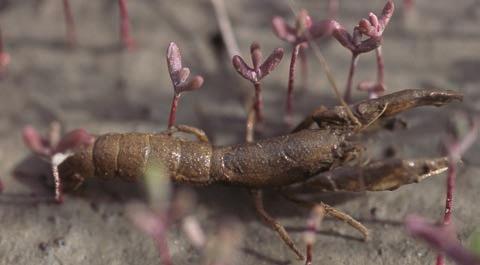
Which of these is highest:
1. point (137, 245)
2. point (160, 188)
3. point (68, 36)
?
point (68, 36)

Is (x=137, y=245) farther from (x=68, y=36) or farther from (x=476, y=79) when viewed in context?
(x=476, y=79)

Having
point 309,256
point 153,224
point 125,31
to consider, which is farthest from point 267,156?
point 125,31

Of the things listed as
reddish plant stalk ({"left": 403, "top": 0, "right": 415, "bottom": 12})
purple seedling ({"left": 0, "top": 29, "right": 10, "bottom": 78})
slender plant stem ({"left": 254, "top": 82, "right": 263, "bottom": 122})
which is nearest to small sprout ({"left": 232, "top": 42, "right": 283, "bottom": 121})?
slender plant stem ({"left": 254, "top": 82, "right": 263, "bottom": 122})

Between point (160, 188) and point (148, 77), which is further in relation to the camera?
point (148, 77)

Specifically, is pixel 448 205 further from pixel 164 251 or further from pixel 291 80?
pixel 164 251

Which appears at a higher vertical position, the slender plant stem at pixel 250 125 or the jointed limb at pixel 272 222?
the slender plant stem at pixel 250 125

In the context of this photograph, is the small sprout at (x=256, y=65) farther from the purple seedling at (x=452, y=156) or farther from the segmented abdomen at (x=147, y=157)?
the purple seedling at (x=452, y=156)

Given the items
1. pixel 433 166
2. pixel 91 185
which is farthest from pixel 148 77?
pixel 433 166

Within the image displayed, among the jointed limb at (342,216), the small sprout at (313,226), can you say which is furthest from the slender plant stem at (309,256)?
the jointed limb at (342,216)
